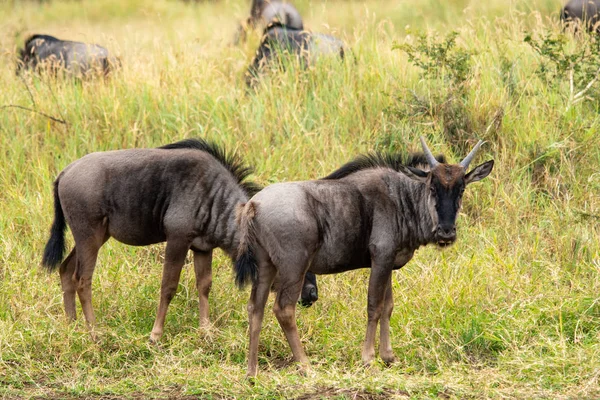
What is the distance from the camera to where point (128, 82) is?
9281mm

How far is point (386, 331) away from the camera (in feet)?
19.0

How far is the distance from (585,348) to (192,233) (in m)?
2.68

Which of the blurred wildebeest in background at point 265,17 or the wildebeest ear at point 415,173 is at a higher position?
the wildebeest ear at point 415,173

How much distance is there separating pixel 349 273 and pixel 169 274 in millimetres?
1502

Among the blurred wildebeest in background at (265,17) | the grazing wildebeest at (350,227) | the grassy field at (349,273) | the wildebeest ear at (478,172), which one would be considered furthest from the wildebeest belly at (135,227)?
the blurred wildebeest in background at (265,17)

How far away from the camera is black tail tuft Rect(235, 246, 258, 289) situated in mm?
5559

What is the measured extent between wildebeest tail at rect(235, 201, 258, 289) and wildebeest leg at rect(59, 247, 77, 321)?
1455mm

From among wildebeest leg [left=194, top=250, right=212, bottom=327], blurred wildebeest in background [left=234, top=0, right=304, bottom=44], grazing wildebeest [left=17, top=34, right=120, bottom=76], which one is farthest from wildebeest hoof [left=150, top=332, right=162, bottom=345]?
blurred wildebeest in background [left=234, top=0, right=304, bottom=44]

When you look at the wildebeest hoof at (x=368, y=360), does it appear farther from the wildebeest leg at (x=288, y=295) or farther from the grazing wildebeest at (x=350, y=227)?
the wildebeest leg at (x=288, y=295)

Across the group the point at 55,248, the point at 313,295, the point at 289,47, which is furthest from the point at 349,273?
the point at 289,47

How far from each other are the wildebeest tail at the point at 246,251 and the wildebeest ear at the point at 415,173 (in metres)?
0.98

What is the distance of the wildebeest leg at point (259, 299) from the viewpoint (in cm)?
550

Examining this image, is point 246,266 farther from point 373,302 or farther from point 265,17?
point 265,17

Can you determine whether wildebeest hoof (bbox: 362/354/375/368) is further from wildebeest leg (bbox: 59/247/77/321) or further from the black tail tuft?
wildebeest leg (bbox: 59/247/77/321)
